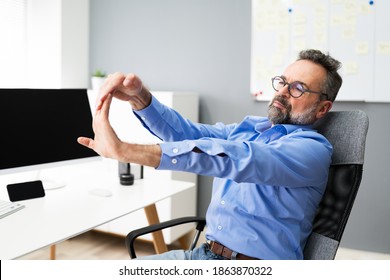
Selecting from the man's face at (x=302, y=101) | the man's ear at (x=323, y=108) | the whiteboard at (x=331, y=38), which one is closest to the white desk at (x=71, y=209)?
the man's face at (x=302, y=101)

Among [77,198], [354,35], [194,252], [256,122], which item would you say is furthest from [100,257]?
[354,35]

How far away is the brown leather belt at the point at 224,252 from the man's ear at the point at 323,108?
0.62 m

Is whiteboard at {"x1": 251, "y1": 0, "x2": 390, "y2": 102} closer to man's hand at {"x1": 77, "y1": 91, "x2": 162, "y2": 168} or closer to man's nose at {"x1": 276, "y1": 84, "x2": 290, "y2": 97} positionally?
man's nose at {"x1": 276, "y1": 84, "x2": 290, "y2": 97}

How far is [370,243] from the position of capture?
280 cm

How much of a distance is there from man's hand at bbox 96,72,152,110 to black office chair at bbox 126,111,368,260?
70 centimetres

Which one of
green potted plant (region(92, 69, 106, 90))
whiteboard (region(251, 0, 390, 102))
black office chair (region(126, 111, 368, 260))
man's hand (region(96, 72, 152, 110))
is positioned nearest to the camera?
man's hand (region(96, 72, 152, 110))

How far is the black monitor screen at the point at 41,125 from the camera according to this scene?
1.71m

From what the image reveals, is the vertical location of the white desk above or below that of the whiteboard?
below

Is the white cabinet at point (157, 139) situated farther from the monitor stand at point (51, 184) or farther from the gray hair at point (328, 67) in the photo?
the gray hair at point (328, 67)

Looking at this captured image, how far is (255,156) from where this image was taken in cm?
111

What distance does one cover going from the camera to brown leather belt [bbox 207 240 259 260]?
1388 millimetres

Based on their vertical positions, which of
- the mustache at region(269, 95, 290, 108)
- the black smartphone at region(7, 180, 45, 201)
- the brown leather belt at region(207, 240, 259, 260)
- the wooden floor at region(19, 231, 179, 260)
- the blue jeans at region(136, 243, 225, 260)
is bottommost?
the wooden floor at region(19, 231, 179, 260)

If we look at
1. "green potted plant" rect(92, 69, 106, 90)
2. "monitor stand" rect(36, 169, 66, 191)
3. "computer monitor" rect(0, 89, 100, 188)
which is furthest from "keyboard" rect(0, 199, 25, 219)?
"green potted plant" rect(92, 69, 106, 90)
